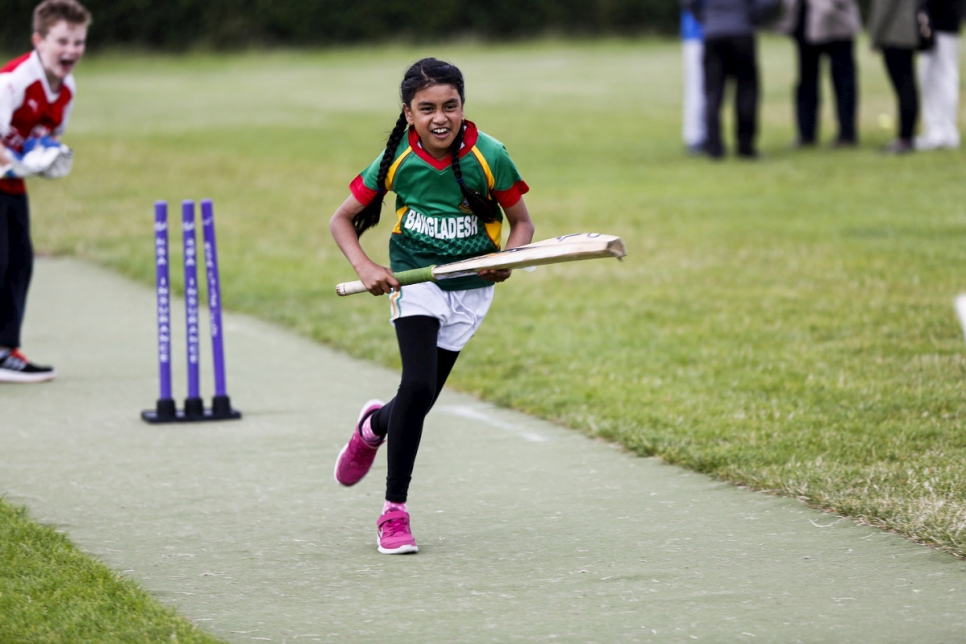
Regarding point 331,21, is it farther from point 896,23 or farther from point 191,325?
point 191,325

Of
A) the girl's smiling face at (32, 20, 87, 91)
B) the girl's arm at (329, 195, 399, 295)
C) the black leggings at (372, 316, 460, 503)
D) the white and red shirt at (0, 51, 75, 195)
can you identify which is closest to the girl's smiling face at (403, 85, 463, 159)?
the girl's arm at (329, 195, 399, 295)

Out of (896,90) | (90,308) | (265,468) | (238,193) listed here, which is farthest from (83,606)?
(896,90)

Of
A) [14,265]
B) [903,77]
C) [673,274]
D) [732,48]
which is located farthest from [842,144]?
[14,265]

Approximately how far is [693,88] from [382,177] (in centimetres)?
1348

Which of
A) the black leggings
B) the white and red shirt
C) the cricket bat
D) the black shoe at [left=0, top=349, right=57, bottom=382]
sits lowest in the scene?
the black shoe at [left=0, top=349, right=57, bottom=382]

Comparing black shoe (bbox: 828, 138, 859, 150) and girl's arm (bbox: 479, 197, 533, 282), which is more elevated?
girl's arm (bbox: 479, 197, 533, 282)

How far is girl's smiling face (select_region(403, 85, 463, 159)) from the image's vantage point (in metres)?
5.06

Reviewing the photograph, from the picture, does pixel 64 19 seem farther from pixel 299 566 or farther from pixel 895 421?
pixel 895 421

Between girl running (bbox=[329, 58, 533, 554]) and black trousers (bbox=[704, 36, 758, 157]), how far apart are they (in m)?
12.1

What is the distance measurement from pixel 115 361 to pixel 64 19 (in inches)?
87.9

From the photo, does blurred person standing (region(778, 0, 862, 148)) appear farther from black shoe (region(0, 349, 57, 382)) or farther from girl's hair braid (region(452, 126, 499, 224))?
girl's hair braid (region(452, 126, 499, 224))

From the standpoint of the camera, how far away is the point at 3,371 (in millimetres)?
8391

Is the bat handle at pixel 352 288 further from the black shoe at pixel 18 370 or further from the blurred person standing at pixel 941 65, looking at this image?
the blurred person standing at pixel 941 65

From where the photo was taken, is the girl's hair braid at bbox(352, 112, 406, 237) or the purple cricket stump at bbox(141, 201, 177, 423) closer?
the girl's hair braid at bbox(352, 112, 406, 237)
